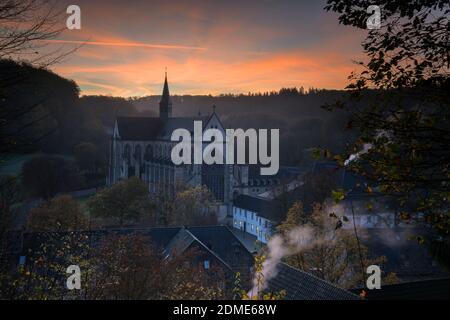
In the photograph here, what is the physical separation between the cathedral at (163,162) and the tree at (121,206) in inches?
116

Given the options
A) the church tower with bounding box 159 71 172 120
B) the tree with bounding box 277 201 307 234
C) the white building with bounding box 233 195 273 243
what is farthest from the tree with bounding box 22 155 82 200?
the tree with bounding box 277 201 307 234

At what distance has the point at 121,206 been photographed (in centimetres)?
4422

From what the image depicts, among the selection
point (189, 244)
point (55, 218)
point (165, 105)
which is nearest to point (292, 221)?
point (189, 244)

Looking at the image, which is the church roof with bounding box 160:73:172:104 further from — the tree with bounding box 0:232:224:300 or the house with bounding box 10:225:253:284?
the tree with bounding box 0:232:224:300

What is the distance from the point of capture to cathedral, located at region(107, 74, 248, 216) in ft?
185

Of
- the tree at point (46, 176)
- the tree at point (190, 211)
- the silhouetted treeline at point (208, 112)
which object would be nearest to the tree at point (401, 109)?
the silhouetted treeline at point (208, 112)

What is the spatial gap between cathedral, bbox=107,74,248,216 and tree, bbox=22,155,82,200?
31.5 feet

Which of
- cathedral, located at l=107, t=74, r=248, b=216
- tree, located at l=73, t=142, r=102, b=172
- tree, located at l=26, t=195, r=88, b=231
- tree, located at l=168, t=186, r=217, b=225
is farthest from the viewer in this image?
tree, located at l=73, t=142, r=102, b=172

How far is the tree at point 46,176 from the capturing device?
5284cm

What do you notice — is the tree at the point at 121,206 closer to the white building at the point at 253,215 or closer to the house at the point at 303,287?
the white building at the point at 253,215

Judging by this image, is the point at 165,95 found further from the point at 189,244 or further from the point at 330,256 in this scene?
the point at 330,256

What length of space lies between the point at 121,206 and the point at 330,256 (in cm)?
2518
